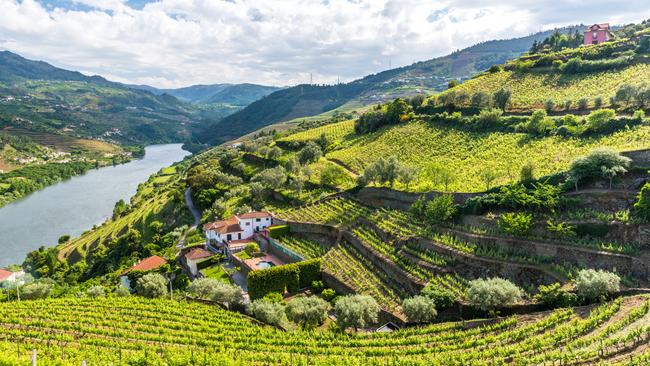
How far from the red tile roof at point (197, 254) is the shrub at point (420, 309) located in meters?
27.5

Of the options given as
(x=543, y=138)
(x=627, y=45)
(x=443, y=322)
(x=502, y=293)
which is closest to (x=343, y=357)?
(x=443, y=322)

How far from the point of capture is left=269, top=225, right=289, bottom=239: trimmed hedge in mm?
47562

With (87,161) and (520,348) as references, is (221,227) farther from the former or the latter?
(87,161)

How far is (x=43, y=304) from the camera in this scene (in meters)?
35.6

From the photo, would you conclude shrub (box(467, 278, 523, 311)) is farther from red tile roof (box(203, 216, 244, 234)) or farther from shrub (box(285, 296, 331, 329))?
A: red tile roof (box(203, 216, 244, 234))

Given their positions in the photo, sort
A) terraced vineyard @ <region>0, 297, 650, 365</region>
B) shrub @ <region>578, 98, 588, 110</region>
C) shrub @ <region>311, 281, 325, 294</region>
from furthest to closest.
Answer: shrub @ <region>578, 98, 588, 110</region>, shrub @ <region>311, 281, 325, 294</region>, terraced vineyard @ <region>0, 297, 650, 365</region>

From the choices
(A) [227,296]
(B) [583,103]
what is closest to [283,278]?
(A) [227,296]

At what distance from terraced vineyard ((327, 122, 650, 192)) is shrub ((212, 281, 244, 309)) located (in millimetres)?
20093

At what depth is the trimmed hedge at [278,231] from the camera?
47.6m

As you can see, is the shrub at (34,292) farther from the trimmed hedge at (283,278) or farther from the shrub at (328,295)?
the shrub at (328,295)

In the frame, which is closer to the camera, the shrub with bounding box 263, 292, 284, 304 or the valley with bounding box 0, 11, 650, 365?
the valley with bounding box 0, 11, 650, 365

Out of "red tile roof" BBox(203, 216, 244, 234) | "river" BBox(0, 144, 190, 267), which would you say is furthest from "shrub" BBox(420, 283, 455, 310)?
"river" BBox(0, 144, 190, 267)

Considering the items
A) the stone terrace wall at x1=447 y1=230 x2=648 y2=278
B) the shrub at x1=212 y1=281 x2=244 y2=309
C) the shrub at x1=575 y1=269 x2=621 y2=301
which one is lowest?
the shrub at x1=212 y1=281 x2=244 y2=309

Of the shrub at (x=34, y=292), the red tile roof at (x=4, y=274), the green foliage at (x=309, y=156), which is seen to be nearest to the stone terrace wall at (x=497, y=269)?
the shrub at (x=34, y=292)
